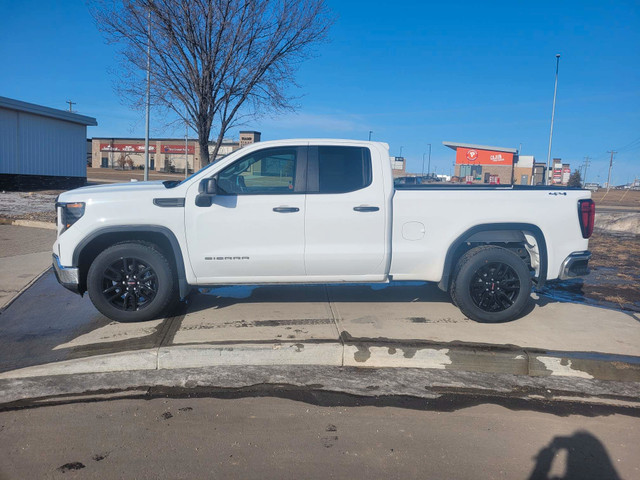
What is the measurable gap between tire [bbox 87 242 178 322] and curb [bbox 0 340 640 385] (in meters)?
0.85

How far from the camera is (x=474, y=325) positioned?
18.7 ft

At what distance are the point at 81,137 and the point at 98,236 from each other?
2746 centimetres

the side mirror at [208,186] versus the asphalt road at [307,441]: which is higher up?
the side mirror at [208,186]

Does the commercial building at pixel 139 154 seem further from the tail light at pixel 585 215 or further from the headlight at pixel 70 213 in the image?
the tail light at pixel 585 215

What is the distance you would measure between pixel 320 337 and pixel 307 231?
1.10m

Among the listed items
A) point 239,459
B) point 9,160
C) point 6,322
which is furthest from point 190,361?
point 9,160

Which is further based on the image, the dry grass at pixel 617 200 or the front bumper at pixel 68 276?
the dry grass at pixel 617 200

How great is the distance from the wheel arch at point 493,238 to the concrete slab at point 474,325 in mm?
481

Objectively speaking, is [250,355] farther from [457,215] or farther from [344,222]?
[457,215]

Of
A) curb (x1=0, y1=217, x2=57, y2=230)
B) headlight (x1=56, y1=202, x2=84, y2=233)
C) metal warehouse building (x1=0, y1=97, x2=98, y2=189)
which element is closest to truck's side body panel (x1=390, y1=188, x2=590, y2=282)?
headlight (x1=56, y1=202, x2=84, y2=233)

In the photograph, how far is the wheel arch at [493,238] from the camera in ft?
18.5

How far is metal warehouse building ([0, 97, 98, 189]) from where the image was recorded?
25.1 metres

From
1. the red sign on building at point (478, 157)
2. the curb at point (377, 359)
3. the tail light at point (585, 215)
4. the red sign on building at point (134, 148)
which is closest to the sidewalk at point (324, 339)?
the curb at point (377, 359)

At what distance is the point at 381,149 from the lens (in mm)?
5824
